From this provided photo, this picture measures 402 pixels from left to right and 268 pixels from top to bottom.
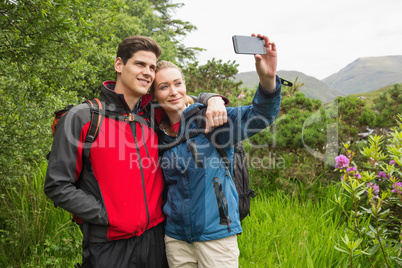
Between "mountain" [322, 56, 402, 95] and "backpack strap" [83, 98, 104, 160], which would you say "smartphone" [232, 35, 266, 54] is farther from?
"mountain" [322, 56, 402, 95]

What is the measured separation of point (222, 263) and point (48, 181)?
1.17 metres

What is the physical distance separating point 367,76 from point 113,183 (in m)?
202

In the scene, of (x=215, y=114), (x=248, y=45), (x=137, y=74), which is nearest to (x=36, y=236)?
(x=137, y=74)

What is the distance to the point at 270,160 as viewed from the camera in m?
A: 4.88

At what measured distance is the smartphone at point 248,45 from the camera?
145 cm

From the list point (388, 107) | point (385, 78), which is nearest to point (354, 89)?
point (385, 78)

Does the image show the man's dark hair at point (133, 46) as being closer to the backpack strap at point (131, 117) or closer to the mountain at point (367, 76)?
the backpack strap at point (131, 117)

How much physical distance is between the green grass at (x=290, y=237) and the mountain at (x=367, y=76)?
158 meters

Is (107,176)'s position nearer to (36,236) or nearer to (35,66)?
(35,66)

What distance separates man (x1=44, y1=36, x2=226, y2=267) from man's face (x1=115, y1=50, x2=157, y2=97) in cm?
1

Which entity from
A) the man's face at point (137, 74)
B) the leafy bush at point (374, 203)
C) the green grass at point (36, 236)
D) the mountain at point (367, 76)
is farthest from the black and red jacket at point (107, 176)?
the mountain at point (367, 76)

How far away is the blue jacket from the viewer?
5.76 ft

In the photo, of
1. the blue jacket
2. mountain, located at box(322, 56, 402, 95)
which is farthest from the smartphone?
mountain, located at box(322, 56, 402, 95)

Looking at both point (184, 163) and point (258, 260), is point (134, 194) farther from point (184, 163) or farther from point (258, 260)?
point (258, 260)
